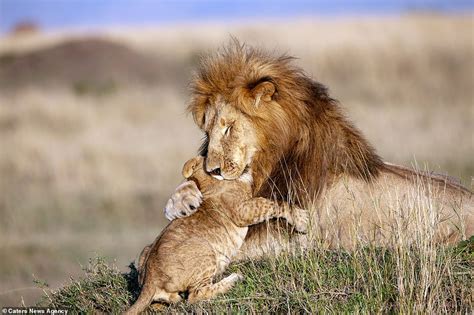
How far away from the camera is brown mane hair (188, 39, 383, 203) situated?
18.0 feet

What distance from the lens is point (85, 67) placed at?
23188mm

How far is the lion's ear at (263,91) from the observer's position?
214 inches

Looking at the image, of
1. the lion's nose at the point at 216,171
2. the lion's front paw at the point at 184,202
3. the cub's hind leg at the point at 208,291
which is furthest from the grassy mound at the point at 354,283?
the lion's nose at the point at 216,171

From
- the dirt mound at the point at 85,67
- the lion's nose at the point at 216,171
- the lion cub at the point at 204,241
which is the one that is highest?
the dirt mound at the point at 85,67

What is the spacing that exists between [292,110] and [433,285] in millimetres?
1480

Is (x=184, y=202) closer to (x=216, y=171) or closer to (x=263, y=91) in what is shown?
(x=216, y=171)

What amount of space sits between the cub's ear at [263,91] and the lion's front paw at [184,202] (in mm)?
654

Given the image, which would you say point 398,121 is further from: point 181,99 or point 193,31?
point 193,31

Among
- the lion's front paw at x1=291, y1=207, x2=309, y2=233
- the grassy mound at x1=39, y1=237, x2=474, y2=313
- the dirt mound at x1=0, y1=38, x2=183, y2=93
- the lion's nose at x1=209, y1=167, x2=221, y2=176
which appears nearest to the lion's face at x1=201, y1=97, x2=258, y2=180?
the lion's nose at x1=209, y1=167, x2=221, y2=176

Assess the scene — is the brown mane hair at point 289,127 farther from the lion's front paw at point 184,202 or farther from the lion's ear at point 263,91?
the lion's front paw at point 184,202

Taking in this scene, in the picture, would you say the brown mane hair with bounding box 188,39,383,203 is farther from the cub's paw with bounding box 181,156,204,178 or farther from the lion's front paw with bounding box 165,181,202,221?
the lion's front paw with bounding box 165,181,202,221

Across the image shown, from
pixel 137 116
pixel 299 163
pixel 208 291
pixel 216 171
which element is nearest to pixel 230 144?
pixel 216 171

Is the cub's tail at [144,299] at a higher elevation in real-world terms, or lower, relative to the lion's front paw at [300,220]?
lower

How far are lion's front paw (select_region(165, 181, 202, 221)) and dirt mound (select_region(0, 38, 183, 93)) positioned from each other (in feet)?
53.8
